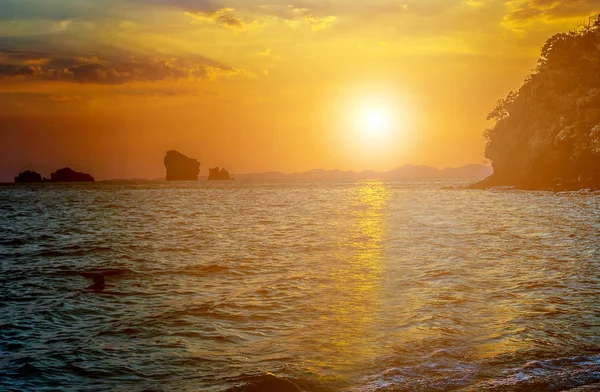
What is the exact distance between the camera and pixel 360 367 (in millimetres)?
9000

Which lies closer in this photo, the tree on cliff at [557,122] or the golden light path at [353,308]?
the golden light path at [353,308]

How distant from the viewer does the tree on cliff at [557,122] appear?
7606cm

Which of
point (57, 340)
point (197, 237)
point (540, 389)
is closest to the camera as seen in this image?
point (540, 389)

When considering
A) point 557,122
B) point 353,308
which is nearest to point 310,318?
point 353,308

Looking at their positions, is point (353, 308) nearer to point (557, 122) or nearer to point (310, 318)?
point (310, 318)

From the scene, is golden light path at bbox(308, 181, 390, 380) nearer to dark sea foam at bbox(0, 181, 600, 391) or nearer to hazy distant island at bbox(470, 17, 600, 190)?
dark sea foam at bbox(0, 181, 600, 391)

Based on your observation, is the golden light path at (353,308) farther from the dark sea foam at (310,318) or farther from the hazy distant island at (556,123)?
the hazy distant island at (556,123)

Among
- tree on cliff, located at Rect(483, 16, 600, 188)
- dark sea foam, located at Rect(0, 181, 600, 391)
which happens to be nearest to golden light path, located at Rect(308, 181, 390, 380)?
dark sea foam, located at Rect(0, 181, 600, 391)

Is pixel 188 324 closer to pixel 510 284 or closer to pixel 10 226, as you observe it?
pixel 510 284

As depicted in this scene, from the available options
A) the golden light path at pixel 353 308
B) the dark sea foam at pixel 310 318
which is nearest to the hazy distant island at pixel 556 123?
the dark sea foam at pixel 310 318

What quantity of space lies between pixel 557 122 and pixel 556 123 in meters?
0.22

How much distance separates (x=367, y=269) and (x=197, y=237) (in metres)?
18.0

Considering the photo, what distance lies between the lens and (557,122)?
83188 mm

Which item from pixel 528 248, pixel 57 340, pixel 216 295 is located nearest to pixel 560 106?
pixel 528 248
